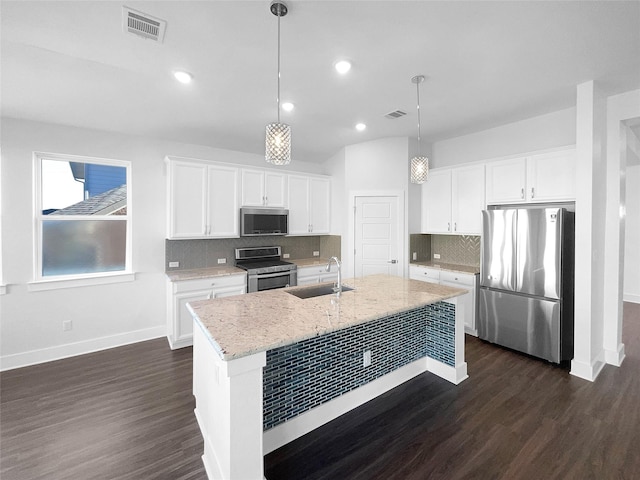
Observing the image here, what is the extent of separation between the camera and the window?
3.40 m

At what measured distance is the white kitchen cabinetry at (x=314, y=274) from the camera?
4.62m

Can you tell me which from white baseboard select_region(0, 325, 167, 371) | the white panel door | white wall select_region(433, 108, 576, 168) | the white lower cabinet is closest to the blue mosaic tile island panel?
the white lower cabinet

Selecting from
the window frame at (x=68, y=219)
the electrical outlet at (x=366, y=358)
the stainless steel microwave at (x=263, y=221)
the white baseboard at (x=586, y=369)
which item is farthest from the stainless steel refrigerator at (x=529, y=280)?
the window frame at (x=68, y=219)

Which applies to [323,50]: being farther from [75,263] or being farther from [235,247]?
[75,263]

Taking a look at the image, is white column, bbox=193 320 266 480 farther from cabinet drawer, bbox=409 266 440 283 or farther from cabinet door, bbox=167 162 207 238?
cabinet drawer, bbox=409 266 440 283

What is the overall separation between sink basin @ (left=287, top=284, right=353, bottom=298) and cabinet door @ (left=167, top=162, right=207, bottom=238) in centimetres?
194

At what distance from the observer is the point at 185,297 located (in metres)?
3.60

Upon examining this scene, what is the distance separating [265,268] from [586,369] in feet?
12.7

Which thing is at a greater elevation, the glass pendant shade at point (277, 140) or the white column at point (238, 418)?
the glass pendant shade at point (277, 140)

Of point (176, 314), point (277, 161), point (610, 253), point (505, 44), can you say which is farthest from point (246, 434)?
point (610, 253)

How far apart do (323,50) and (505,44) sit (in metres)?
1.44

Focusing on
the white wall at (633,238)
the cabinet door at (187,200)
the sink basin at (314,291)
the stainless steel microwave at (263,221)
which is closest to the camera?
the sink basin at (314,291)

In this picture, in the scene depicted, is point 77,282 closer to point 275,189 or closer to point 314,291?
point 275,189

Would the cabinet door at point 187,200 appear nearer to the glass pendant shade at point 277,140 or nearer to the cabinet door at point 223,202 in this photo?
the cabinet door at point 223,202
